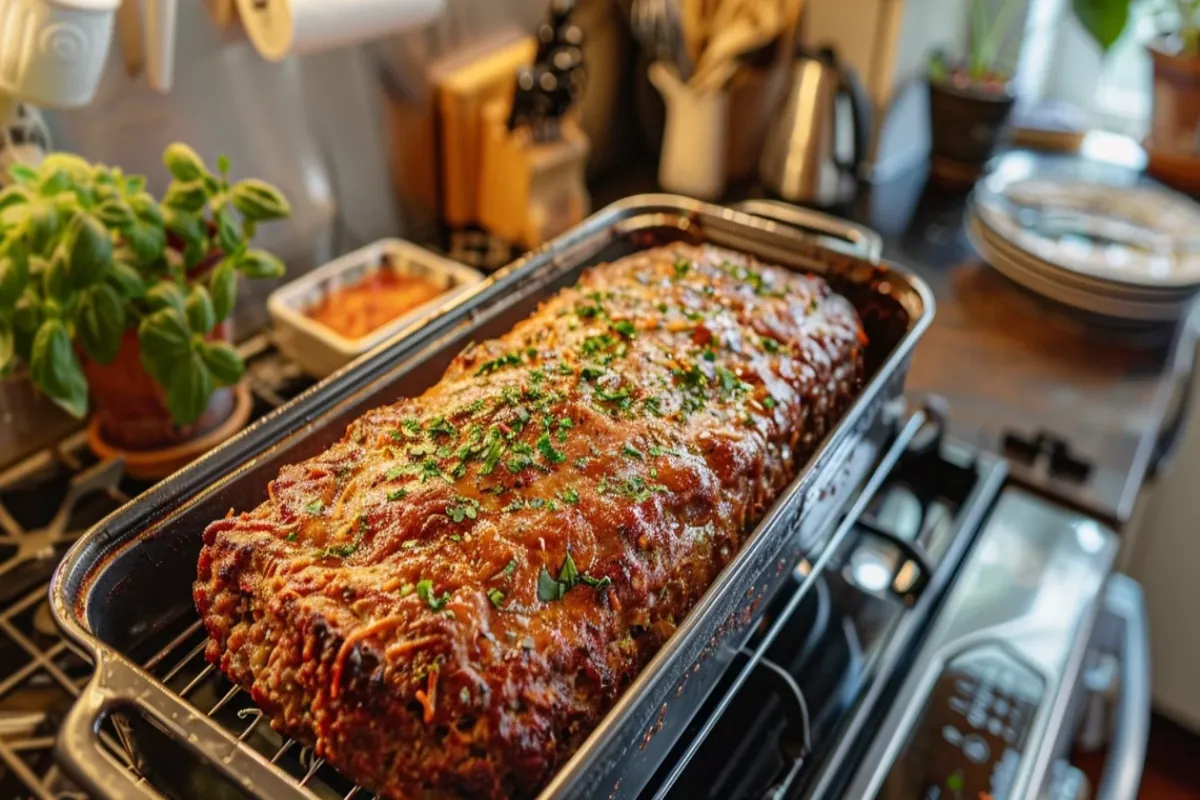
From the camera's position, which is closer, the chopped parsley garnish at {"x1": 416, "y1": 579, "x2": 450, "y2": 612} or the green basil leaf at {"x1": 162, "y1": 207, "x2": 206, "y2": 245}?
the chopped parsley garnish at {"x1": 416, "y1": 579, "x2": 450, "y2": 612}

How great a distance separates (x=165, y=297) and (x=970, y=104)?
1.78 m

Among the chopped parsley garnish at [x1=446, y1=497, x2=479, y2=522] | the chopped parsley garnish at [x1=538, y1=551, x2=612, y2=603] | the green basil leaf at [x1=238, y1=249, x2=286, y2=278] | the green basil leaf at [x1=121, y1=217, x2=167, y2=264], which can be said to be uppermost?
the green basil leaf at [x1=121, y1=217, x2=167, y2=264]

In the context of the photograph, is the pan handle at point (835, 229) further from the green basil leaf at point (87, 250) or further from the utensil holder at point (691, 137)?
the green basil leaf at point (87, 250)

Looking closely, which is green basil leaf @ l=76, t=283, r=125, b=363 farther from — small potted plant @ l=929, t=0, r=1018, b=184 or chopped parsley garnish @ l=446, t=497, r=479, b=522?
small potted plant @ l=929, t=0, r=1018, b=184

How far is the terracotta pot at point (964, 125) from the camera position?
2.06 meters

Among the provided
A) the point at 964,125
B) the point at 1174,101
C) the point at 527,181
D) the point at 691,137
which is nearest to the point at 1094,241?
the point at 964,125

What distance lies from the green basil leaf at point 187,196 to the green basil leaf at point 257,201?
0.11 ft

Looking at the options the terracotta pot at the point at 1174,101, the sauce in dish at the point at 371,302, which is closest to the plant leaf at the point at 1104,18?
the terracotta pot at the point at 1174,101

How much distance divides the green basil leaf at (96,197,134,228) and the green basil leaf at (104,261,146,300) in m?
0.04

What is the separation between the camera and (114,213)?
96cm

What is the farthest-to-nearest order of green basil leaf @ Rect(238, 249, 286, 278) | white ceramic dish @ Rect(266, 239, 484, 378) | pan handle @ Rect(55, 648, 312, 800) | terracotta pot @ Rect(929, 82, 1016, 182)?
terracotta pot @ Rect(929, 82, 1016, 182) < white ceramic dish @ Rect(266, 239, 484, 378) < green basil leaf @ Rect(238, 249, 286, 278) < pan handle @ Rect(55, 648, 312, 800)

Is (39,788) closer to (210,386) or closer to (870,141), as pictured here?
(210,386)

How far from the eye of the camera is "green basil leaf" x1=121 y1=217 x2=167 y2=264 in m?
0.97

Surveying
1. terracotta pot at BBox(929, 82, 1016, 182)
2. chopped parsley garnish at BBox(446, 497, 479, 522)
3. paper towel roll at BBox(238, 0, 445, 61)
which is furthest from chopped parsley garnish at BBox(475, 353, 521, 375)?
terracotta pot at BBox(929, 82, 1016, 182)
